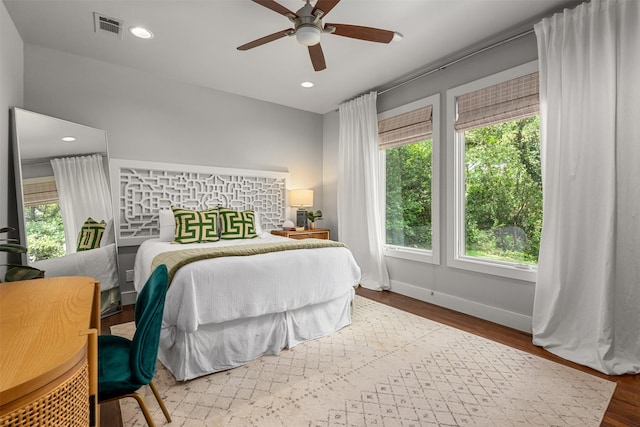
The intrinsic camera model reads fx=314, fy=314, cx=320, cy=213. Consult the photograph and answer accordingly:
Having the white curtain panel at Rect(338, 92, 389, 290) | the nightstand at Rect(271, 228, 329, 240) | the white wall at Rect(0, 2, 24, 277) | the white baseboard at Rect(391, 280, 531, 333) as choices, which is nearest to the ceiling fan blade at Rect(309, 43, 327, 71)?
the white curtain panel at Rect(338, 92, 389, 290)

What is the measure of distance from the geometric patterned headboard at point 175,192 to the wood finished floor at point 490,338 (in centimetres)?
96

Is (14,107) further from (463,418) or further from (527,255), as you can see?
(527,255)

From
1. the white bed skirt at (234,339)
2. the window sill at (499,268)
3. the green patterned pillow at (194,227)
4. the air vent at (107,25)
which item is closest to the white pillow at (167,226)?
the green patterned pillow at (194,227)

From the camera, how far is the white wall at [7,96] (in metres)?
2.41

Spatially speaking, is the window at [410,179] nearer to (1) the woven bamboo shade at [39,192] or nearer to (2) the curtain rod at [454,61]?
(2) the curtain rod at [454,61]

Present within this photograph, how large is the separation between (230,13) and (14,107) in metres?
2.00

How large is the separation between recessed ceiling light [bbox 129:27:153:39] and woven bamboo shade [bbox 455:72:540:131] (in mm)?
3054

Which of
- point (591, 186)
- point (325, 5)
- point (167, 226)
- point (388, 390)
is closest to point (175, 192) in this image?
point (167, 226)

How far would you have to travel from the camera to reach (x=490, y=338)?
2639mm

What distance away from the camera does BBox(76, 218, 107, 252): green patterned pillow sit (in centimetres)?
302

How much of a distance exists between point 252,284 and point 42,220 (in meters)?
2.09

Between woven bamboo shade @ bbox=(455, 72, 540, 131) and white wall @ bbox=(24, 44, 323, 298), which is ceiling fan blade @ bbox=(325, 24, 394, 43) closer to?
woven bamboo shade @ bbox=(455, 72, 540, 131)

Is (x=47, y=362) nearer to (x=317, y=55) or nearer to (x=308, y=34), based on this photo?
(x=308, y=34)

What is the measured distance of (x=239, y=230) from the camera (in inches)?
142
